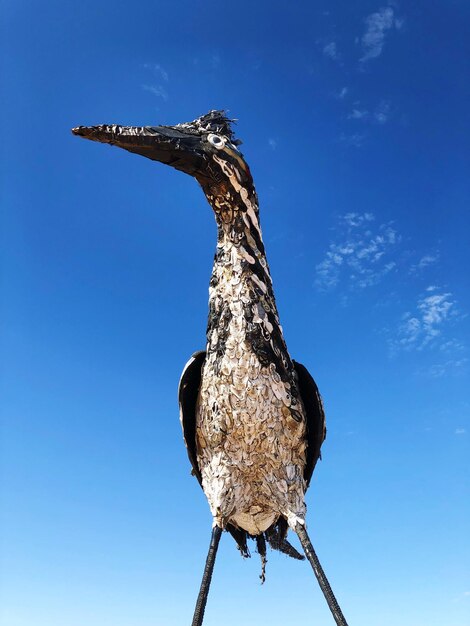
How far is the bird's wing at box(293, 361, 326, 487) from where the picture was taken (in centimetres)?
671

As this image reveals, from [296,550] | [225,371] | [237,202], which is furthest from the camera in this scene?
[296,550]

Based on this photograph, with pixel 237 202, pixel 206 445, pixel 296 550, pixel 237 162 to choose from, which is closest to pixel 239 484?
pixel 206 445

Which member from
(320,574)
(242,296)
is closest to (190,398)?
(242,296)

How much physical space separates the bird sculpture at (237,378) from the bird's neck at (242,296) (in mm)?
11

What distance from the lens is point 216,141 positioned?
6.55 m

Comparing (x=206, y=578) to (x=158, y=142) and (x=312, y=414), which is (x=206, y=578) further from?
(x=158, y=142)

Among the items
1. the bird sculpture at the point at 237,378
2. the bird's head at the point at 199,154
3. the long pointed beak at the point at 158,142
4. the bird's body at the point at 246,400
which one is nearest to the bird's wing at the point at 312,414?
the bird sculpture at the point at 237,378

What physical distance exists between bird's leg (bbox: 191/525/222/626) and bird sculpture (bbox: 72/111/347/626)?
0.01 meters

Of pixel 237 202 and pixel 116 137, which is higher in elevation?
pixel 116 137

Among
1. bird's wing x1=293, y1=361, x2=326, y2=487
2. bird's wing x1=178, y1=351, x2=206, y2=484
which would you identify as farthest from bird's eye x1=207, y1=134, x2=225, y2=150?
bird's wing x1=293, y1=361, x2=326, y2=487

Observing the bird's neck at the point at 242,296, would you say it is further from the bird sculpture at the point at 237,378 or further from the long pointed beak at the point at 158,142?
the long pointed beak at the point at 158,142

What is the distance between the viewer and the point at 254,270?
6.42m

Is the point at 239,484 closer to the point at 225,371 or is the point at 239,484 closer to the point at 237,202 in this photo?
the point at 225,371

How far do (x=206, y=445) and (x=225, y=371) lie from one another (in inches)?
37.2
